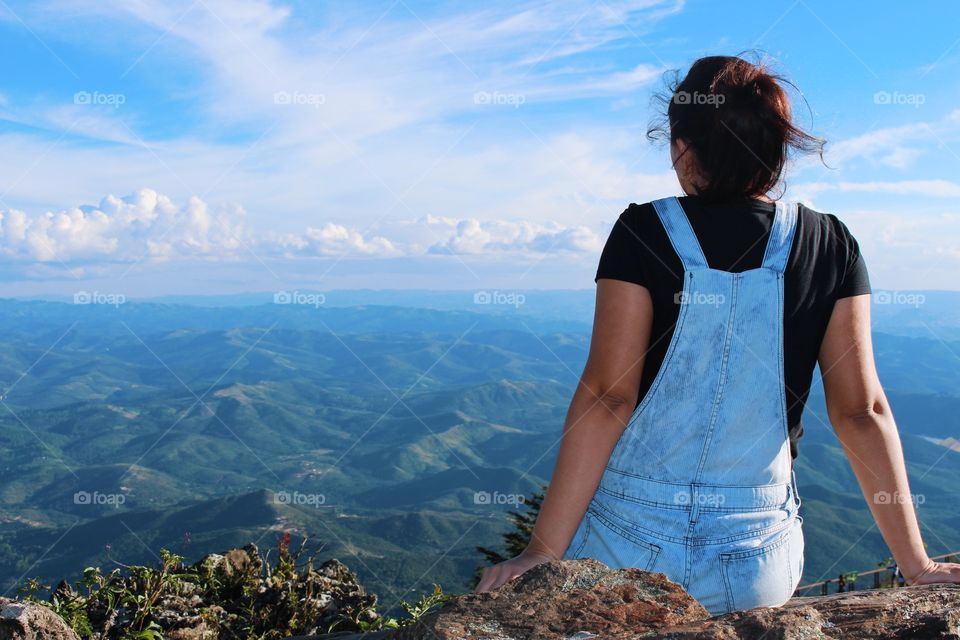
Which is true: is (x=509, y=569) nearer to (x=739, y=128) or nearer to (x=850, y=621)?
(x=850, y=621)

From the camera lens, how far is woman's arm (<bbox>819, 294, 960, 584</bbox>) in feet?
8.03

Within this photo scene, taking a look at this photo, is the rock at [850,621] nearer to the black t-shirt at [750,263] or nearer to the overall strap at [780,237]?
the black t-shirt at [750,263]

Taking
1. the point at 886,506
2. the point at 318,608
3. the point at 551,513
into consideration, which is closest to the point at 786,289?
the point at 886,506

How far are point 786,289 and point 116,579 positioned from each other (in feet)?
14.3

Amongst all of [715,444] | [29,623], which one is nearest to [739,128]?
[715,444]

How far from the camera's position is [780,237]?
7.60 feet

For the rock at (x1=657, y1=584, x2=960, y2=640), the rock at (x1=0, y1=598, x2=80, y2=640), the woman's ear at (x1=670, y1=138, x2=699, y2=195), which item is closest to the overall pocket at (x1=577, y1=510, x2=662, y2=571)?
the rock at (x1=657, y1=584, x2=960, y2=640)

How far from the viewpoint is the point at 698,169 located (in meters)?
2.42

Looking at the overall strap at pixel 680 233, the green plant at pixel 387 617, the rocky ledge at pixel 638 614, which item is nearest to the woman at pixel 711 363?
the overall strap at pixel 680 233

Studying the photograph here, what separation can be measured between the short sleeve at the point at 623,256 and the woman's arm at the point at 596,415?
25 millimetres

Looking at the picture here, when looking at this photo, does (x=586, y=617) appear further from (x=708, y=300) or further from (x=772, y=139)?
(x=772, y=139)

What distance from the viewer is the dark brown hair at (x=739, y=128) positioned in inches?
92.6

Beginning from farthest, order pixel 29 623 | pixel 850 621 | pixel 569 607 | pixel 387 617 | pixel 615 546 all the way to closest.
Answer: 1. pixel 387 617
2. pixel 29 623
3. pixel 615 546
4. pixel 569 607
5. pixel 850 621

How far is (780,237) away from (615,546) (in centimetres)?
113
